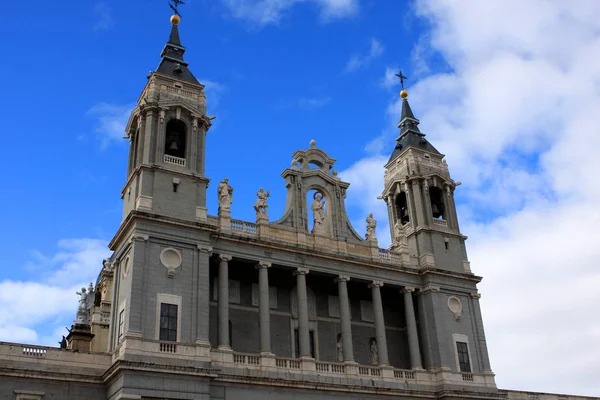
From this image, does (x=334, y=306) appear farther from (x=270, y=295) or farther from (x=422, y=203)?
(x=422, y=203)

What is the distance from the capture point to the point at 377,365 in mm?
37719

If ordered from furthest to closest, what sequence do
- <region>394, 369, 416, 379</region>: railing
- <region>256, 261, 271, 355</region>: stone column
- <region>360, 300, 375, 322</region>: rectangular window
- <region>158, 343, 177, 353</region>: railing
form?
<region>360, 300, 375, 322</region>: rectangular window → <region>394, 369, 416, 379</region>: railing → <region>256, 261, 271, 355</region>: stone column → <region>158, 343, 177, 353</region>: railing

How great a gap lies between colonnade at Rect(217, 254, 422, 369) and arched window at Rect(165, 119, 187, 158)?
6349 mm

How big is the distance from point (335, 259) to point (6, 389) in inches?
703

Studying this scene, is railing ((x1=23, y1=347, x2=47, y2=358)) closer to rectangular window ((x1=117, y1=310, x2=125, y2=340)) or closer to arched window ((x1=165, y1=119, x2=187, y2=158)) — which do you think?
rectangular window ((x1=117, y1=310, x2=125, y2=340))

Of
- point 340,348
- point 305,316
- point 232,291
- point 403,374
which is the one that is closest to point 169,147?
point 232,291

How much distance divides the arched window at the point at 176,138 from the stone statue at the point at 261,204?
15.6ft

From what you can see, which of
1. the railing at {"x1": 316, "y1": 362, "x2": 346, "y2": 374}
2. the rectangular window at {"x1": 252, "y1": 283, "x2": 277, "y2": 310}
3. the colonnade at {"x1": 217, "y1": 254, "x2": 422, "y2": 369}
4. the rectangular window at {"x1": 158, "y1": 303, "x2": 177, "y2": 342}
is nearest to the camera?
the rectangular window at {"x1": 158, "y1": 303, "x2": 177, "y2": 342}

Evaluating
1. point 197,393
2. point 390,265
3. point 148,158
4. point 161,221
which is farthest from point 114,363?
point 390,265

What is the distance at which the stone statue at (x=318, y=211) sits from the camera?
39.1 metres

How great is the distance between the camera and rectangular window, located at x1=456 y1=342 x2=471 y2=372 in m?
39.3

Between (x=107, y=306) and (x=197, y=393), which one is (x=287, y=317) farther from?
(x=107, y=306)

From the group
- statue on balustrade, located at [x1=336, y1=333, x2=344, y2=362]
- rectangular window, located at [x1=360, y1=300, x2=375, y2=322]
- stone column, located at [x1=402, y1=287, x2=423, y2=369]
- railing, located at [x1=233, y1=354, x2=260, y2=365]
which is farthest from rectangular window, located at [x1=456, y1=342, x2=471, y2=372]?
railing, located at [x1=233, y1=354, x2=260, y2=365]

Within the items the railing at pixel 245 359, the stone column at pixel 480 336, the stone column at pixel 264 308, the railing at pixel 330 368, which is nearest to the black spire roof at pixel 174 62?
the stone column at pixel 264 308
